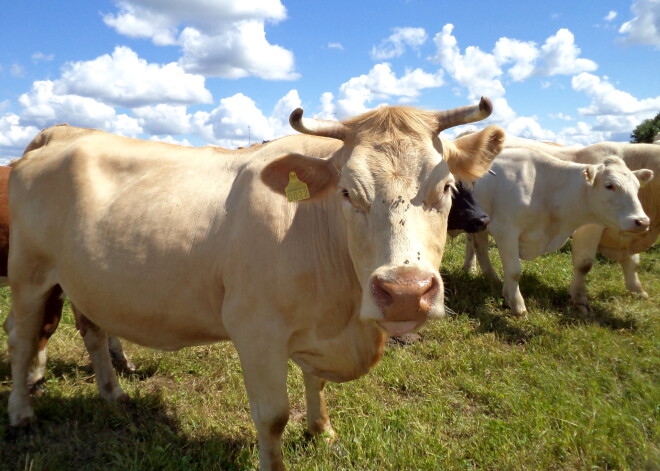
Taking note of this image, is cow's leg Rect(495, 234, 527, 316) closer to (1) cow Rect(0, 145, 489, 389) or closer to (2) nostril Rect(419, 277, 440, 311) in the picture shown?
(1) cow Rect(0, 145, 489, 389)

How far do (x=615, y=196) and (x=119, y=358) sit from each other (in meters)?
6.60

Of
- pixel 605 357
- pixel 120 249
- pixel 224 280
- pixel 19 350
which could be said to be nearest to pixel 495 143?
pixel 224 280

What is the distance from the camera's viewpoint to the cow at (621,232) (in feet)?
25.1

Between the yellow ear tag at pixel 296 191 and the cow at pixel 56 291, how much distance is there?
109 centimetres

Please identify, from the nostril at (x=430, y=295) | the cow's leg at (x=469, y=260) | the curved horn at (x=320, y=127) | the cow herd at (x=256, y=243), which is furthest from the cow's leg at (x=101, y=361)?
the cow's leg at (x=469, y=260)

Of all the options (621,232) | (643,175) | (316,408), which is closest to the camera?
(316,408)

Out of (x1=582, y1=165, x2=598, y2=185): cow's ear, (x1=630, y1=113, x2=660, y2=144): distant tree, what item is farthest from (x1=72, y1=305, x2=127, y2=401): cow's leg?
(x1=630, y1=113, x2=660, y2=144): distant tree

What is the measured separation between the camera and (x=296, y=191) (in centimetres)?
301

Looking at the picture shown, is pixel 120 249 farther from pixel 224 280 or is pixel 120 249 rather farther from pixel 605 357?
pixel 605 357

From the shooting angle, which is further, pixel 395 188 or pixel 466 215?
pixel 466 215

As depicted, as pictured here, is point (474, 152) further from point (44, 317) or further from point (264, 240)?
point (44, 317)

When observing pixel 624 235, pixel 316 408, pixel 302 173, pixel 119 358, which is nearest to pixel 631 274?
pixel 624 235

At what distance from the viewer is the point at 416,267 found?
2.27 meters

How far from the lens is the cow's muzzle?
2189 millimetres
